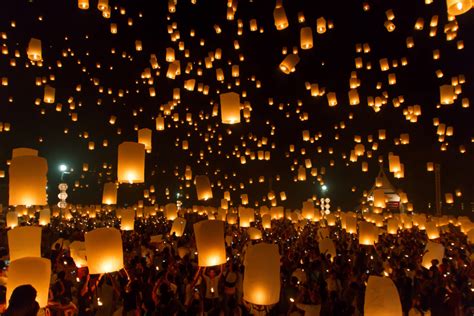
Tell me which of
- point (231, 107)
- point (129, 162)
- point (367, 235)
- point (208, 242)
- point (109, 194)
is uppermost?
point (231, 107)

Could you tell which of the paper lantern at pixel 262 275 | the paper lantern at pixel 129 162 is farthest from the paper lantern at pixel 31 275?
the paper lantern at pixel 129 162

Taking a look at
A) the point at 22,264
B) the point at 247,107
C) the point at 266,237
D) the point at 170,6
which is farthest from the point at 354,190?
the point at 22,264

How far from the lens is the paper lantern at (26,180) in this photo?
18.6 feet

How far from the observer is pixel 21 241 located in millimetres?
5691

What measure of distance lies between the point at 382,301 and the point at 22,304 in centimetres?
289

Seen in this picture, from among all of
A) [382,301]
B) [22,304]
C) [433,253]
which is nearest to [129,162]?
[22,304]

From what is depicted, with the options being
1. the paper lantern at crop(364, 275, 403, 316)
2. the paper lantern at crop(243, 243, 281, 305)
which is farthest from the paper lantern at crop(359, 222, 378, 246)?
the paper lantern at crop(364, 275, 403, 316)

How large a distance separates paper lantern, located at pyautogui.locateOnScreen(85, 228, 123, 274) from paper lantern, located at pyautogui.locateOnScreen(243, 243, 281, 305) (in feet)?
5.79

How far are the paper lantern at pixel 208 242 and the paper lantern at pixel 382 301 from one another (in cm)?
216

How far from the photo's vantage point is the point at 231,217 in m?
16.0

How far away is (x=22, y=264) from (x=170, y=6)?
10.5 m

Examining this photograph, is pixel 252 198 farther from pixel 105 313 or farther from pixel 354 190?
pixel 105 313

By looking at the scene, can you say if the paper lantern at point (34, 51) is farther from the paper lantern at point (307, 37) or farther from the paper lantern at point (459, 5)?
the paper lantern at point (459, 5)

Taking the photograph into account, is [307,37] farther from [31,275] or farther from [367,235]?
[31,275]
